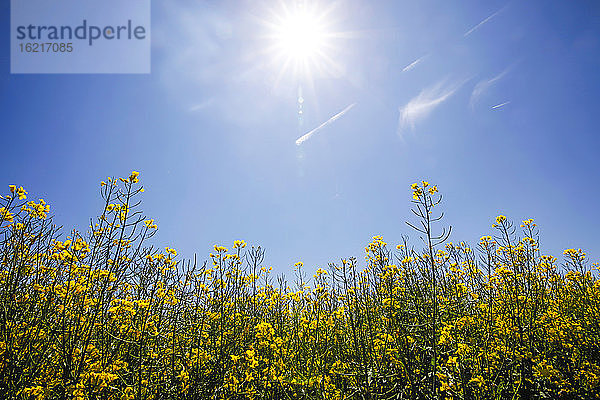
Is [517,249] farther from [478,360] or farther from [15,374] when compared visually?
[15,374]

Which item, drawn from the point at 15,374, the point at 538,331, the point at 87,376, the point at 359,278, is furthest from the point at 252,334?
the point at 538,331

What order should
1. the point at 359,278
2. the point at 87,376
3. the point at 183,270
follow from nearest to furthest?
the point at 87,376 < the point at 183,270 < the point at 359,278

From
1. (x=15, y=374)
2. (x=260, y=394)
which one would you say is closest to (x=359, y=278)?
(x=260, y=394)

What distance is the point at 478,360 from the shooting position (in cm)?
280

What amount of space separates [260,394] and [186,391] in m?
0.70

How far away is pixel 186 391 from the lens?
2.90 metres

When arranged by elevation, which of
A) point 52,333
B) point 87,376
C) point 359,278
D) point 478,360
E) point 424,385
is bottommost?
point 424,385

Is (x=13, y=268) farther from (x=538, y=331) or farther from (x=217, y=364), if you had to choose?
(x=538, y=331)

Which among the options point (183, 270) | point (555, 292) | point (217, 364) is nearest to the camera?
point (217, 364)

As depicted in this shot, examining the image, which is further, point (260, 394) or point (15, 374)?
point (260, 394)

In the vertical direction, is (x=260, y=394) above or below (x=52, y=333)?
below

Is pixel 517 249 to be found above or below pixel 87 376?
above

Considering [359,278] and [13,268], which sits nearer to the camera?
[13,268]

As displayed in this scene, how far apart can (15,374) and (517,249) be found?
5.58 m
